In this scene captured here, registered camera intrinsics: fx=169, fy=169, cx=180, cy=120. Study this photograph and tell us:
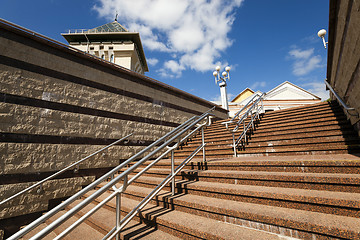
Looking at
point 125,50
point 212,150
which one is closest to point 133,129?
point 212,150

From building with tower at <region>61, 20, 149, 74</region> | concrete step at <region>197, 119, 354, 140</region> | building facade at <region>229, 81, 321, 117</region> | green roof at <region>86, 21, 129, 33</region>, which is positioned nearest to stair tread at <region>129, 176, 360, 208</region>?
concrete step at <region>197, 119, 354, 140</region>

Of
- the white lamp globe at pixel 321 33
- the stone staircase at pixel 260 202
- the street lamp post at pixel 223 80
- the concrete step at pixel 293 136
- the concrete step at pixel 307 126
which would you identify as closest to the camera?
the stone staircase at pixel 260 202

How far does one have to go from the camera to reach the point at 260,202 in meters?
2.29

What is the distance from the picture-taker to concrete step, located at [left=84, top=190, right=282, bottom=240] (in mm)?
1844

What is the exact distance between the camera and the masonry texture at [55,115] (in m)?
3.71

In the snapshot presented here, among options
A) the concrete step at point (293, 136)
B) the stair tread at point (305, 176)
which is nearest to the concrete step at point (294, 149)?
the concrete step at point (293, 136)

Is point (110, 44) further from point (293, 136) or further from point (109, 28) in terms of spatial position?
point (293, 136)

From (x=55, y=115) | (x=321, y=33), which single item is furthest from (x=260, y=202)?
(x=321, y=33)

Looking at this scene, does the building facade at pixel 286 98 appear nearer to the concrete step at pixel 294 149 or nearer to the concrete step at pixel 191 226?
the concrete step at pixel 294 149

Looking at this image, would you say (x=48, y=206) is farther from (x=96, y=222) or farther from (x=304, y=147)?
(x=304, y=147)

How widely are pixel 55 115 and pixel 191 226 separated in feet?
14.0

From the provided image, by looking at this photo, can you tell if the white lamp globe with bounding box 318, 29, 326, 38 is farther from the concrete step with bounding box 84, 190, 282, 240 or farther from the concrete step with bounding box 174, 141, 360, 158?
the concrete step with bounding box 84, 190, 282, 240

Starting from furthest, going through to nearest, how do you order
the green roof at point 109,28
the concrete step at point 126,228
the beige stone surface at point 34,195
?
the green roof at point 109,28
the beige stone surface at point 34,195
the concrete step at point 126,228

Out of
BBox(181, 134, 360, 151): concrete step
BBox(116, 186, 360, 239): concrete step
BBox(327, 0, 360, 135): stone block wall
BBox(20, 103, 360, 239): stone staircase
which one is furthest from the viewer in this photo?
BBox(181, 134, 360, 151): concrete step
